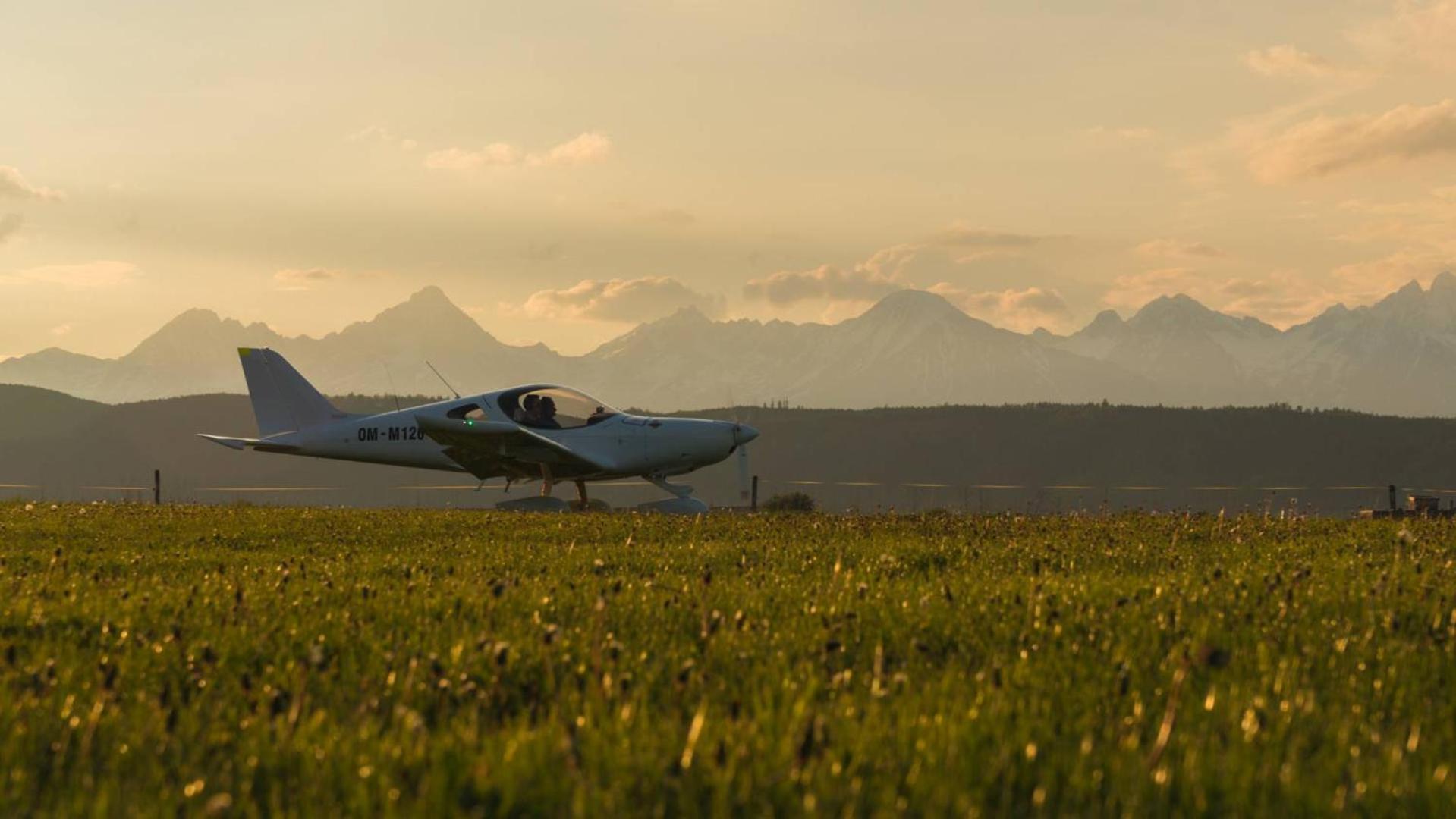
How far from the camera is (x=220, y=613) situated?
7.64 metres

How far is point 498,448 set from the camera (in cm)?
2645

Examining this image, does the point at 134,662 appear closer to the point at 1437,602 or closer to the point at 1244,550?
the point at 1437,602

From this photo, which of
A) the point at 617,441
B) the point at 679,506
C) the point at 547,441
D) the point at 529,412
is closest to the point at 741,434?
the point at 617,441

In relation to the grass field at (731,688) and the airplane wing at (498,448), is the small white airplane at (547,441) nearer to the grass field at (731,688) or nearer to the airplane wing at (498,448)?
the airplane wing at (498,448)

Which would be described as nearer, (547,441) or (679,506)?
(679,506)

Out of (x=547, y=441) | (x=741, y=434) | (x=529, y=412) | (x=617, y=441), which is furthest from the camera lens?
(x=741, y=434)

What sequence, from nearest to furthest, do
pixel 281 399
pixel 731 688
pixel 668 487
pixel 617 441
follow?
1. pixel 731 688
2. pixel 617 441
3. pixel 668 487
4. pixel 281 399

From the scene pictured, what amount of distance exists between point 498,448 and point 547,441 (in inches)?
39.1

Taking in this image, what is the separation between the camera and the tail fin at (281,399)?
30734mm

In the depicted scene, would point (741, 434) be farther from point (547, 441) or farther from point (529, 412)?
point (529, 412)

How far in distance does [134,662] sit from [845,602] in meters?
3.78

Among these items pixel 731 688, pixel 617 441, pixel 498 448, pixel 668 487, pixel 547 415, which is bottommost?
pixel 731 688

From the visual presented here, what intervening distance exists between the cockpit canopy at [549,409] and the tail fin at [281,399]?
564 centimetres

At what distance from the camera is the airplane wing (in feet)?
85.5
